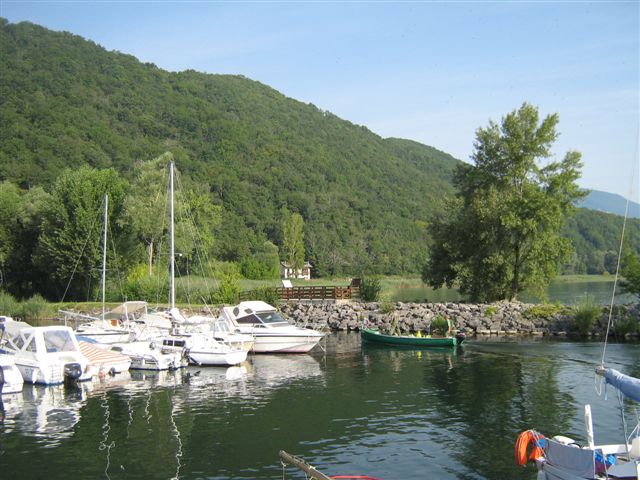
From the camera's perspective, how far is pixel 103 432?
2169 centimetres

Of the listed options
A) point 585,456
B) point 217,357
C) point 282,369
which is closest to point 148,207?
point 217,357

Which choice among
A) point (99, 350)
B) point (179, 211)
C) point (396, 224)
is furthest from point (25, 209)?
point (396, 224)

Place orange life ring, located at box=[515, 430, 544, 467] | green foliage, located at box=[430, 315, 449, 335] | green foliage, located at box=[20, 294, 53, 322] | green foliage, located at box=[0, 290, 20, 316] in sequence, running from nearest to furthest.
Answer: orange life ring, located at box=[515, 430, 544, 467] < green foliage, located at box=[430, 315, 449, 335] < green foliage, located at box=[20, 294, 53, 322] < green foliage, located at box=[0, 290, 20, 316]

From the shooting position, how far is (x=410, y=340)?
41250mm

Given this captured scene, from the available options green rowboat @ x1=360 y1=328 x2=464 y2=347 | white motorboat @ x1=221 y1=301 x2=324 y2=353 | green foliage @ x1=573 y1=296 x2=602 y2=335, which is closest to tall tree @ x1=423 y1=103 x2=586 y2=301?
green foliage @ x1=573 y1=296 x2=602 y2=335

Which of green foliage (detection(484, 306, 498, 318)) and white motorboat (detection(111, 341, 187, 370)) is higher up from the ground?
green foliage (detection(484, 306, 498, 318))

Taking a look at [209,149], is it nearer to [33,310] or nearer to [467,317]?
[33,310]

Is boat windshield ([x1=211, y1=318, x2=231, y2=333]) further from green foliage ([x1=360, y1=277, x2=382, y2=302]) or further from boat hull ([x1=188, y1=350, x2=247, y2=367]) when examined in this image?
green foliage ([x1=360, y1=277, x2=382, y2=302])

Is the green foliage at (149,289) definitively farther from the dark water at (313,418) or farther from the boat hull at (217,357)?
the dark water at (313,418)

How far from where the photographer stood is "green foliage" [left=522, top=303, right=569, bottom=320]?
48.1 metres

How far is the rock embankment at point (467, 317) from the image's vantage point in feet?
152

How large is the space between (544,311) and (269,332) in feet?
71.1

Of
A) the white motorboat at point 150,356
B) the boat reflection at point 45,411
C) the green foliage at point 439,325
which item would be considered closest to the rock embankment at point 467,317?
the green foliage at point 439,325

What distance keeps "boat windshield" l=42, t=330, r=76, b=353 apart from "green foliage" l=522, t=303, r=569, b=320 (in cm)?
3259
